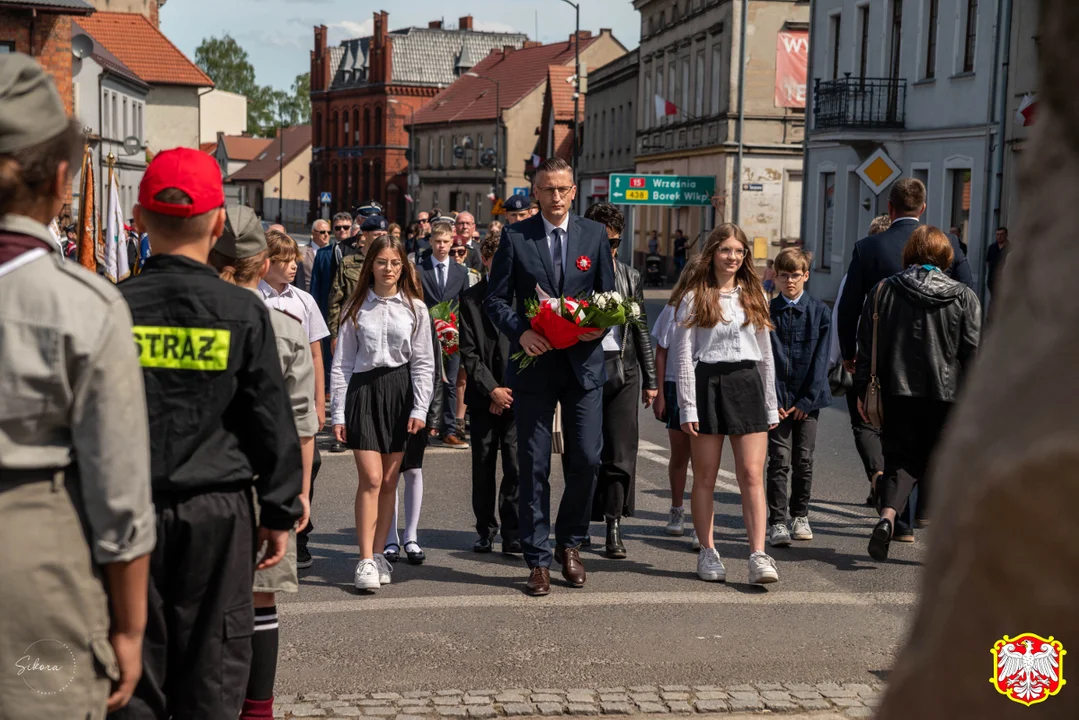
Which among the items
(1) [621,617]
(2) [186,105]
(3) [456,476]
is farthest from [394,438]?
(2) [186,105]

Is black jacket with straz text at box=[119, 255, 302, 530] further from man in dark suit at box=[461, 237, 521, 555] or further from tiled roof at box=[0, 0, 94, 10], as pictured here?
tiled roof at box=[0, 0, 94, 10]

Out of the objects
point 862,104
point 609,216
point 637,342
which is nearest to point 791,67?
point 862,104

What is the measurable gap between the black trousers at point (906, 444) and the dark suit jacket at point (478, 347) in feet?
7.93

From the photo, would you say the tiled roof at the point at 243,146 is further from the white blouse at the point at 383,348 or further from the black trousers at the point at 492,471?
the white blouse at the point at 383,348

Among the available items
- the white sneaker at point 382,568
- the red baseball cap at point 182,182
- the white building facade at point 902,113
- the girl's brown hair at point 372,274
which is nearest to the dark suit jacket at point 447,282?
the girl's brown hair at point 372,274

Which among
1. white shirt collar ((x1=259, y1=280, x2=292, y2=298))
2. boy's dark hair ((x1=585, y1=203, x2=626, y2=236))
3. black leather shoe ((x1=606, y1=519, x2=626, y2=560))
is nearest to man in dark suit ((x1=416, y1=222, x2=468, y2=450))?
boy's dark hair ((x1=585, y1=203, x2=626, y2=236))

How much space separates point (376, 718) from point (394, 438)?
2660mm

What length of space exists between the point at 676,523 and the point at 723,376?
1.62 m

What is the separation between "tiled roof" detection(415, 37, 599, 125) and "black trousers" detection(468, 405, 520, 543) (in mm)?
77381

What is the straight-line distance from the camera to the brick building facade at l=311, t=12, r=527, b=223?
4946 inches

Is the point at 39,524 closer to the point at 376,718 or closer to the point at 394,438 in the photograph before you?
the point at 376,718

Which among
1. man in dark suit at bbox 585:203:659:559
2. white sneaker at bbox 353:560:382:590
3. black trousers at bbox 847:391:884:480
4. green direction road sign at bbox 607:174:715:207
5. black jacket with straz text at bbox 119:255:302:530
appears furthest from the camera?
green direction road sign at bbox 607:174:715:207

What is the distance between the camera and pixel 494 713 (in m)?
5.38

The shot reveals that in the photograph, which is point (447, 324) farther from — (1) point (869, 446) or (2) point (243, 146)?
(2) point (243, 146)
